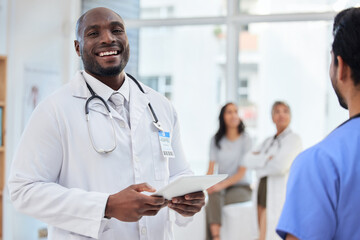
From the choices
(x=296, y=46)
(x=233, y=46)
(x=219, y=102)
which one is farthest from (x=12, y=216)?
(x=296, y=46)

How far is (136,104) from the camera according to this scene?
5.75 ft

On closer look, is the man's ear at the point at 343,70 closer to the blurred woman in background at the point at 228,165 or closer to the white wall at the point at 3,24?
the blurred woman in background at the point at 228,165

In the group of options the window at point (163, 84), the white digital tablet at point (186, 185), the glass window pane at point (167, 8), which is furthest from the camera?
the window at point (163, 84)

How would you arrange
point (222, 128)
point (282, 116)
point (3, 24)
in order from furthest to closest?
point (222, 128) → point (3, 24) → point (282, 116)

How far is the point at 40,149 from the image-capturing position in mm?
1506

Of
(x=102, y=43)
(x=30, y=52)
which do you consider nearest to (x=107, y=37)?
(x=102, y=43)

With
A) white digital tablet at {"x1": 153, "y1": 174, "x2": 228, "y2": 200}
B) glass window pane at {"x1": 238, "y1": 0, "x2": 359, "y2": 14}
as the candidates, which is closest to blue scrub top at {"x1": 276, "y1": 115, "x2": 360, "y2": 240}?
white digital tablet at {"x1": 153, "y1": 174, "x2": 228, "y2": 200}

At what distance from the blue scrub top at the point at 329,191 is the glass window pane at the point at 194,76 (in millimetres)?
4733

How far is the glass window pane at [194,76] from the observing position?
19.0 ft

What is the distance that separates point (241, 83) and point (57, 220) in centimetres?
444

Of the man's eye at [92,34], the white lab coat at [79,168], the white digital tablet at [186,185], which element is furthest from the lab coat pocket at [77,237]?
the man's eye at [92,34]

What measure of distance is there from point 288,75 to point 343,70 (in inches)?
178

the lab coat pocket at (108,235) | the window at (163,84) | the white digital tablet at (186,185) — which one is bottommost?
the lab coat pocket at (108,235)

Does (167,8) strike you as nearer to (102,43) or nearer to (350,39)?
(102,43)
